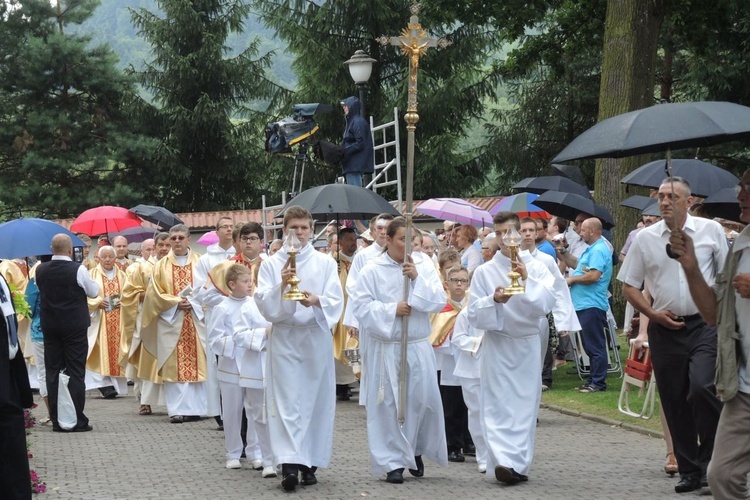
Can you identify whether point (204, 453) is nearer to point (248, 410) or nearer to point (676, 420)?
point (248, 410)

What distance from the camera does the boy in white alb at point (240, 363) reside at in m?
10.1

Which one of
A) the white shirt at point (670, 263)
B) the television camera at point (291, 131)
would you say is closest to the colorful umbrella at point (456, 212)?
the television camera at point (291, 131)

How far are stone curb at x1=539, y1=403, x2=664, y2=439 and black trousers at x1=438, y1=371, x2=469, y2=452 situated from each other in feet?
6.15

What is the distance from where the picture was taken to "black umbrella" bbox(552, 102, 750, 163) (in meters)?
7.35

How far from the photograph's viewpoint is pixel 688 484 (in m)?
8.54

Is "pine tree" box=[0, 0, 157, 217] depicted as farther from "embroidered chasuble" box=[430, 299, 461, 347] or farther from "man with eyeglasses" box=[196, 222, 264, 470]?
"embroidered chasuble" box=[430, 299, 461, 347]

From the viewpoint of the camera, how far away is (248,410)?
1030cm

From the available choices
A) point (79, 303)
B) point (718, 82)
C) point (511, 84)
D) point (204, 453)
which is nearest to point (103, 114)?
point (511, 84)

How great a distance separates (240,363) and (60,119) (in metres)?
35.3

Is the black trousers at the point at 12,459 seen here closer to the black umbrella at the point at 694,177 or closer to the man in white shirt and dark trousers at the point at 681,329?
the man in white shirt and dark trousers at the point at 681,329

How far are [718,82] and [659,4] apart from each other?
1272cm

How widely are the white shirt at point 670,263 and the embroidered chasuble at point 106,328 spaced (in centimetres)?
1031

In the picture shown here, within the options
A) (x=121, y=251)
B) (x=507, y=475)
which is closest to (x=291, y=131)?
(x=121, y=251)

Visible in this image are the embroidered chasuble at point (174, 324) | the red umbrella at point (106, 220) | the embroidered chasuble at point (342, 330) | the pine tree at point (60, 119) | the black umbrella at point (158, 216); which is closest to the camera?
the embroidered chasuble at point (174, 324)
